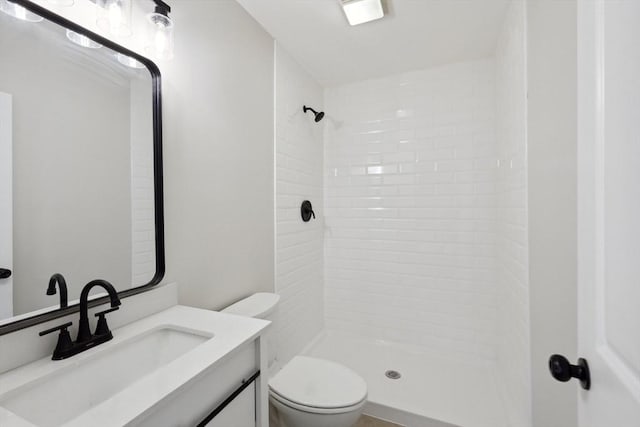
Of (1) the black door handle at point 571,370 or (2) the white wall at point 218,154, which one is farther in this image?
(2) the white wall at point 218,154

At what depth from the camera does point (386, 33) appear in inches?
72.1

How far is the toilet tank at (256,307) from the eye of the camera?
1.38m

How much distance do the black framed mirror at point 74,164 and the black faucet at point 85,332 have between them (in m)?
0.06

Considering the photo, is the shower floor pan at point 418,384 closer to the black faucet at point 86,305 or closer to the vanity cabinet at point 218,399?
the vanity cabinet at point 218,399

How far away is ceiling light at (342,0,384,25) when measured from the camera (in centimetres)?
152

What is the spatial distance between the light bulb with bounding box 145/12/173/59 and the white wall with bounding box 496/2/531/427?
5.16 feet

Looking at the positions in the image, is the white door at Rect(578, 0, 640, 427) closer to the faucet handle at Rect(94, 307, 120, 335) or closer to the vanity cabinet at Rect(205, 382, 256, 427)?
the vanity cabinet at Rect(205, 382, 256, 427)

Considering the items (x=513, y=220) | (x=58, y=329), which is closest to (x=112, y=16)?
(x=58, y=329)

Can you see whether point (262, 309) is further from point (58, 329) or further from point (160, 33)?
point (160, 33)

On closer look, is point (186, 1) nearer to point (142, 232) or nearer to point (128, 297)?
point (142, 232)

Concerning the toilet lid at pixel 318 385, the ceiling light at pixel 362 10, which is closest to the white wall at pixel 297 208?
the toilet lid at pixel 318 385

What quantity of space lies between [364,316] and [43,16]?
8.34 ft

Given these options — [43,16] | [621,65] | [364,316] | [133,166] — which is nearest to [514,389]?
[364,316]

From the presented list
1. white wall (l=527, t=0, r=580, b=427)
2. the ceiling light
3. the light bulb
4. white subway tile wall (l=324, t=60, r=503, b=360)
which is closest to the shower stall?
white subway tile wall (l=324, t=60, r=503, b=360)
